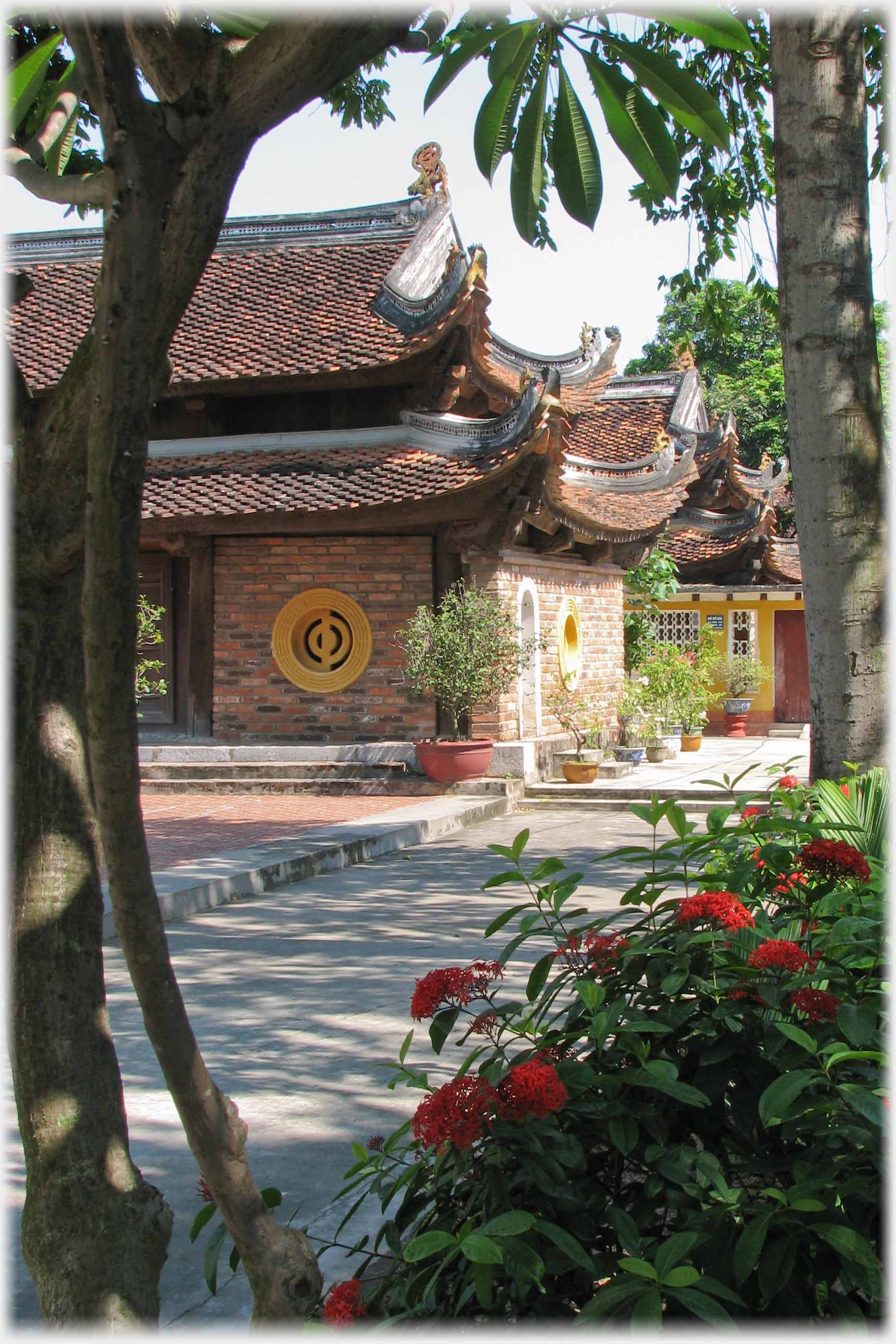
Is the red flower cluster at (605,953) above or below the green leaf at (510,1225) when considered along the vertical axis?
above

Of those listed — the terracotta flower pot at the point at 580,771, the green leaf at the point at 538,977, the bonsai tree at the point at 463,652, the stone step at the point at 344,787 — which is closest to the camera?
the green leaf at the point at 538,977

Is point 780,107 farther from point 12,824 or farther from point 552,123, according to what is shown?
point 12,824

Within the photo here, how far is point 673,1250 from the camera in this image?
192 centimetres

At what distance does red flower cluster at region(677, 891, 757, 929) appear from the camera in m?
2.50

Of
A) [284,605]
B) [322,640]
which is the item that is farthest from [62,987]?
[284,605]

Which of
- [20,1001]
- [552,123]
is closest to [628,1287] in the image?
[20,1001]

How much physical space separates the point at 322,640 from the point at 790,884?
12.7 m

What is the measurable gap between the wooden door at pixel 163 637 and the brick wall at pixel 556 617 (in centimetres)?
416

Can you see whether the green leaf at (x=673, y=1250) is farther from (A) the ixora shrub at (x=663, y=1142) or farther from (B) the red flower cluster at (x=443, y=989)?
(B) the red flower cluster at (x=443, y=989)

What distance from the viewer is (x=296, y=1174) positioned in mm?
3766

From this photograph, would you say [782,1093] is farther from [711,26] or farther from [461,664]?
[461,664]

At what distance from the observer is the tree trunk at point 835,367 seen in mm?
4617

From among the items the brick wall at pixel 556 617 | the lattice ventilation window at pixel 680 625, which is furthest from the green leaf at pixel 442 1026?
the lattice ventilation window at pixel 680 625

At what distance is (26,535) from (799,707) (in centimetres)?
2227
